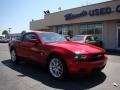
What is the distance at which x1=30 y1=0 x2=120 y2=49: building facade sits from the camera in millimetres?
19078

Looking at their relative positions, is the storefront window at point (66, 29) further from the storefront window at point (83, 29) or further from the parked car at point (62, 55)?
the parked car at point (62, 55)

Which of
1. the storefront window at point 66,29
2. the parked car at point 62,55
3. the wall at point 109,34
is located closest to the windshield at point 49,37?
the parked car at point 62,55

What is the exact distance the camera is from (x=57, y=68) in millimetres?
6258

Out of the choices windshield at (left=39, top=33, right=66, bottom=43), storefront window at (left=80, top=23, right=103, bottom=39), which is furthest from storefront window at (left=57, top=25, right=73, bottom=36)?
windshield at (left=39, top=33, right=66, bottom=43)

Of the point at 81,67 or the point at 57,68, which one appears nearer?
the point at 81,67

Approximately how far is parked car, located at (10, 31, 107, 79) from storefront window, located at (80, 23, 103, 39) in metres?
13.9

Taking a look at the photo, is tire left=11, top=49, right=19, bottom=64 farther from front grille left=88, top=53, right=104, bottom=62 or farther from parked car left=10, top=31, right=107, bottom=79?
front grille left=88, top=53, right=104, bottom=62

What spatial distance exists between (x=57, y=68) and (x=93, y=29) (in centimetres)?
1605

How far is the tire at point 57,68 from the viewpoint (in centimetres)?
601

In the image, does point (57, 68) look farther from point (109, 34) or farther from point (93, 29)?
point (93, 29)

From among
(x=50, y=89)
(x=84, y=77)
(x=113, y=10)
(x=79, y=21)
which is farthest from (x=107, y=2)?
(x=50, y=89)

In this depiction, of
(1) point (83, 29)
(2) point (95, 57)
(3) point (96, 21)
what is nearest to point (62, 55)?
(2) point (95, 57)

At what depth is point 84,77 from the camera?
646 cm

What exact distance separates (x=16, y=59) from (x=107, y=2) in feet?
43.5
